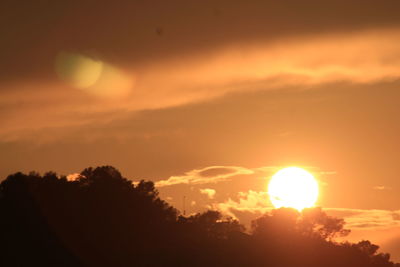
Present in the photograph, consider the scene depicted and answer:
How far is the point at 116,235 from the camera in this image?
97188mm

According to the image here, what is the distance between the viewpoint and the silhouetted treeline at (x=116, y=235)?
88.6m

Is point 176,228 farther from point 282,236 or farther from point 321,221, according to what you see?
point 321,221

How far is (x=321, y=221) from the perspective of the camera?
5226 inches

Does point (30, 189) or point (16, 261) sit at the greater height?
point (30, 189)

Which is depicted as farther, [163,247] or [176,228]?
[176,228]

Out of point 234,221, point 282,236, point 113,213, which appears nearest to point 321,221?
point 234,221

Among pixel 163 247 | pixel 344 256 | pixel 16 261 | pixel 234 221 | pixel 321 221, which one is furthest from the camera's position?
pixel 321 221

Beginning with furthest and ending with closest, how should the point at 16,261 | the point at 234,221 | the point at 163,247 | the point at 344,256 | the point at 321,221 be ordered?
the point at 321,221 < the point at 234,221 < the point at 344,256 < the point at 163,247 < the point at 16,261

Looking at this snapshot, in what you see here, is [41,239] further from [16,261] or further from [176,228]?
[176,228]

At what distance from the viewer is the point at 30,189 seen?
9469 cm

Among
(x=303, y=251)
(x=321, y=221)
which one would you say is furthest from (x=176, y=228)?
(x=321, y=221)

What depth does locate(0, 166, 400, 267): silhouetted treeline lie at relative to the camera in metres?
88.6

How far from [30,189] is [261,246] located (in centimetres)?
2321

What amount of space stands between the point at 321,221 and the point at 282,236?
31.5m
